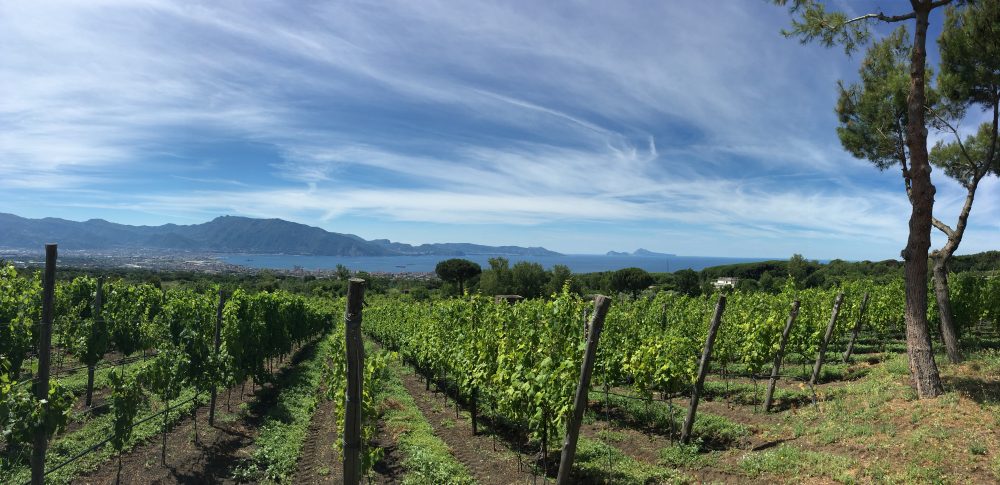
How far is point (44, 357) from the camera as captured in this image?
17.5 ft

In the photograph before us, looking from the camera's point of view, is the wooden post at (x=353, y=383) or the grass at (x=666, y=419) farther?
the grass at (x=666, y=419)

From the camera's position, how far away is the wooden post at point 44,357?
528 centimetres

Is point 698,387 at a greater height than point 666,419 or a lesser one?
greater

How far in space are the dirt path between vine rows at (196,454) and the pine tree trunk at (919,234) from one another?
1172cm

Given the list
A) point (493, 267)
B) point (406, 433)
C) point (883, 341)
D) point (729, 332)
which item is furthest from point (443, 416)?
point (493, 267)

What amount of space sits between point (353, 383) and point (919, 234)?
9.47m

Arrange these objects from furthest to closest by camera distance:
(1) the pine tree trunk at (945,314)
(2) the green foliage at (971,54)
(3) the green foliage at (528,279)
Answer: (3) the green foliage at (528,279) < (1) the pine tree trunk at (945,314) < (2) the green foliage at (971,54)

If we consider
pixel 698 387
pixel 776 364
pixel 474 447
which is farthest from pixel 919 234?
pixel 474 447

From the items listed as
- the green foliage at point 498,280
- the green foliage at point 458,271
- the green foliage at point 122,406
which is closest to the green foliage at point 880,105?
the green foliage at point 122,406

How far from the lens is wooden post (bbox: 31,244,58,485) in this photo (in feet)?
17.3

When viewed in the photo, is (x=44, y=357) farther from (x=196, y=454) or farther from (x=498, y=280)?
(x=498, y=280)

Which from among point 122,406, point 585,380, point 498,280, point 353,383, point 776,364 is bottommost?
point 498,280

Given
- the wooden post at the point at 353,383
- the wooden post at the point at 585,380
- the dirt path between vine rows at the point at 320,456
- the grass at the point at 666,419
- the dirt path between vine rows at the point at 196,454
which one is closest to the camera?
the wooden post at the point at 353,383

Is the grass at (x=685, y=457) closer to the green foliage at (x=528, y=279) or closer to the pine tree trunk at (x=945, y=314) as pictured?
the pine tree trunk at (x=945, y=314)
